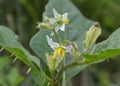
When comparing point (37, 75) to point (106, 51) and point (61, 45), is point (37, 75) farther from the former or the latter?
point (106, 51)

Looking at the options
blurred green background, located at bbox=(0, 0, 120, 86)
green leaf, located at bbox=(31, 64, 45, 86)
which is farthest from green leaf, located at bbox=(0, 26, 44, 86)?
blurred green background, located at bbox=(0, 0, 120, 86)

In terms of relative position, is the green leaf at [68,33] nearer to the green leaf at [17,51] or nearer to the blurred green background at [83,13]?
the green leaf at [17,51]

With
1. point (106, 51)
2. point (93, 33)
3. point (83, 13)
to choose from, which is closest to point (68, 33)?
point (93, 33)

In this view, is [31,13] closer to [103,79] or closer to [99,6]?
[99,6]

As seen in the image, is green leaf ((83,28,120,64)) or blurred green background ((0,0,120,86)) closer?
green leaf ((83,28,120,64))

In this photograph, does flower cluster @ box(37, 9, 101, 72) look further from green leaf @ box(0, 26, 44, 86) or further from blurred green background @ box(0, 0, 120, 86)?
blurred green background @ box(0, 0, 120, 86)

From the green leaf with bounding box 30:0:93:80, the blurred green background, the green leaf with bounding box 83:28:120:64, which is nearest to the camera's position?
the green leaf with bounding box 83:28:120:64

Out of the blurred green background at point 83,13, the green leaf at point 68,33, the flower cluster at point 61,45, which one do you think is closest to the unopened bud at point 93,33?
the flower cluster at point 61,45

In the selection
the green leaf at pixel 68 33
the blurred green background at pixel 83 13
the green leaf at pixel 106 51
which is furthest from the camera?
the blurred green background at pixel 83 13

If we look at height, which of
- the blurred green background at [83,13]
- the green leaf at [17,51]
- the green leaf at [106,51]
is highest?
the green leaf at [17,51]

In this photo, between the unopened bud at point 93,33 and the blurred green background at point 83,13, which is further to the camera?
the blurred green background at point 83,13

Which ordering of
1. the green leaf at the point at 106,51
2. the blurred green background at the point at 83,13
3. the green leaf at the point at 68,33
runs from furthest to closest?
the blurred green background at the point at 83,13
the green leaf at the point at 68,33
the green leaf at the point at 106,51
